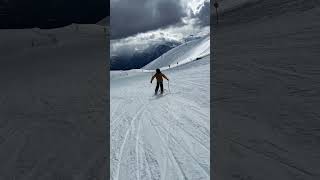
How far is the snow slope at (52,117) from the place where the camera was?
6.78 meters
